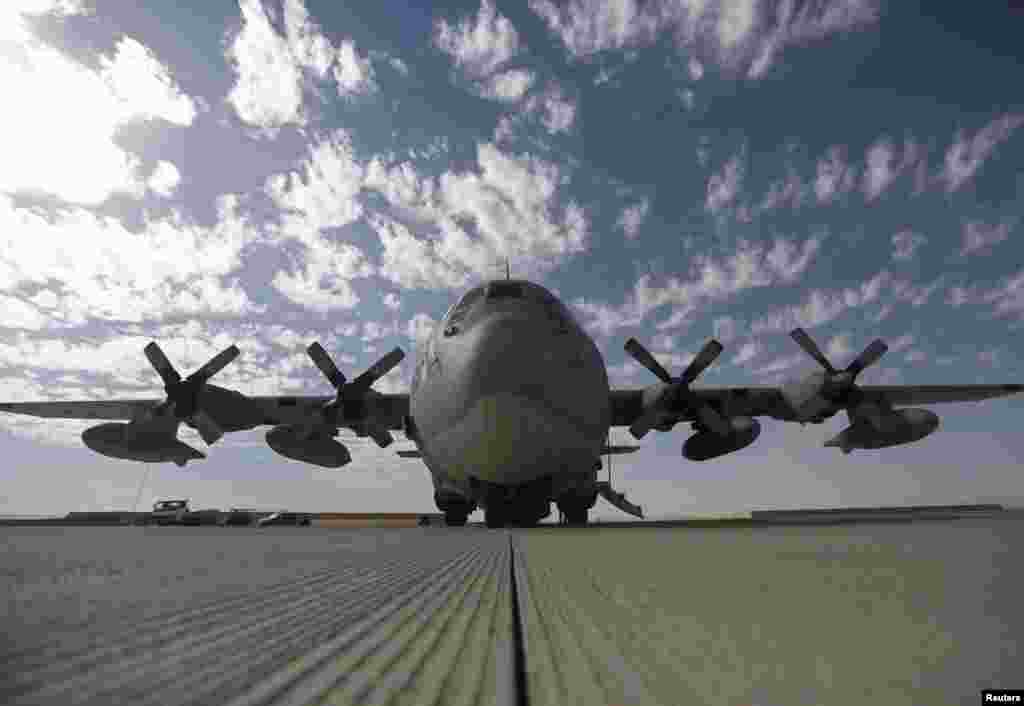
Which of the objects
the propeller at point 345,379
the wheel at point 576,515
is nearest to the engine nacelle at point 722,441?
the wheel at point 576,515

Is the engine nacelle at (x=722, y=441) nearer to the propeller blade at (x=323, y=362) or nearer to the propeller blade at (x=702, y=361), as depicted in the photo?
the propeller blade at (x=702, y=361)

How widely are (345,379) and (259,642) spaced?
18156 mm

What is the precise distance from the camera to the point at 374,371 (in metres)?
18.8

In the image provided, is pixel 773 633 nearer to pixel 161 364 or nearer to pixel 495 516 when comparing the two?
pixel 495 516

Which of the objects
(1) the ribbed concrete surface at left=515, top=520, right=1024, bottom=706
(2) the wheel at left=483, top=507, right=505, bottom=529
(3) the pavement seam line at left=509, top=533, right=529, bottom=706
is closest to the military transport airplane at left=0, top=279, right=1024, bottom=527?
(2) the wheel at left=483, top=507, right=505, bottom=529

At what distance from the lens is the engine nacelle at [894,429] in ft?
60.6

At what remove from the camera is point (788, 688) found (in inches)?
50.2

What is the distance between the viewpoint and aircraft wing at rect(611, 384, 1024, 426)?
864 inches

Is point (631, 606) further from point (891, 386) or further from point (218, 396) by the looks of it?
point (891, 386)

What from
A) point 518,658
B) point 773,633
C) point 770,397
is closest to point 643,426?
point 770,397

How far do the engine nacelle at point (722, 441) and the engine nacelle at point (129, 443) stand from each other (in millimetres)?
16153

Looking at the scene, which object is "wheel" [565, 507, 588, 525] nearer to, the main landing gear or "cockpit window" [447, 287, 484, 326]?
the main landing gear

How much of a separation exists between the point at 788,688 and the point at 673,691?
0.27 meters

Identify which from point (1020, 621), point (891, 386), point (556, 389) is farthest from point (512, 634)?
point (891, 386)
